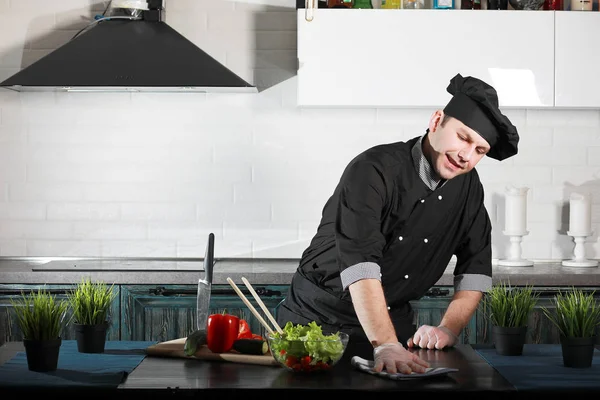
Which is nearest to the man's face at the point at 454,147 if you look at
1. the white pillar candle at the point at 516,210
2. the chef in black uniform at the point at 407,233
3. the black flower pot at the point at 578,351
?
the chef in black uniform at the point at 407,233

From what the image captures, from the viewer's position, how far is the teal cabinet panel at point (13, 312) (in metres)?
4.18

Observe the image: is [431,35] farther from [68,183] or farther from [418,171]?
[68,183]

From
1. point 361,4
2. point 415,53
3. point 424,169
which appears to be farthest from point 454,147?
point 361,4

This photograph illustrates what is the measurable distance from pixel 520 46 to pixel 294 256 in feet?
5.24

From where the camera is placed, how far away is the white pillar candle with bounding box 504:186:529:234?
15.3 feet

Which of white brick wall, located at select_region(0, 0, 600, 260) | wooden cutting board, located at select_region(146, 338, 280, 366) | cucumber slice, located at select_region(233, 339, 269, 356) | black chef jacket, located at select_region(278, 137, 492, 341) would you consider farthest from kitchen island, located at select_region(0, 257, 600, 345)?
cucumber slice, located at select_region(233, 339, 269, 356)

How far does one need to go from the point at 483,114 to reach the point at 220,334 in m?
1.03

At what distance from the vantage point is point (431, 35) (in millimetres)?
4383

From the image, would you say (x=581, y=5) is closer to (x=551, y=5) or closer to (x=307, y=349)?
(x=551, y=5)

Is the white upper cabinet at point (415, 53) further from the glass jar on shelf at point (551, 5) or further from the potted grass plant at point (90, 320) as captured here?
the potted grass plant at point (90, 320)

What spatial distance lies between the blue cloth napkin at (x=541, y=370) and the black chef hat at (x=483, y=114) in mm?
629

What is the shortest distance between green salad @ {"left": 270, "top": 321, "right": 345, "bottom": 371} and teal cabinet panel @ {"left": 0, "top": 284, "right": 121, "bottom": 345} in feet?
6.55

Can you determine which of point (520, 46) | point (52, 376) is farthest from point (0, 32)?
point (52, 376)

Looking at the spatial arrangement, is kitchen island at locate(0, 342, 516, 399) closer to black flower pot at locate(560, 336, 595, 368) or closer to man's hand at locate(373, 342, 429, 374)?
man's hand at locate(373, 342, 429, 374)
